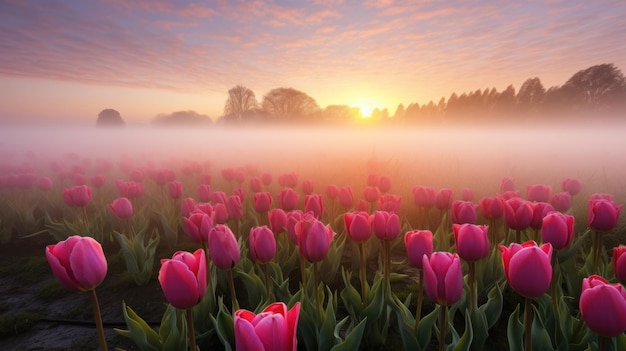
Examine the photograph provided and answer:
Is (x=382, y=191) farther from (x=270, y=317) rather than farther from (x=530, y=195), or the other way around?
(x=270, y=317)

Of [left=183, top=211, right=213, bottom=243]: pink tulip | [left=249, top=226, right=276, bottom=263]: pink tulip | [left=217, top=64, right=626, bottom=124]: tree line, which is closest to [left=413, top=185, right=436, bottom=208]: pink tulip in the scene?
[left=249, top=226, right=276, bottom=263]: pink tulip

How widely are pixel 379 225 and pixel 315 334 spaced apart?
1.05 metres

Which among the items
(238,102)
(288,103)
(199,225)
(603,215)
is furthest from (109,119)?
(603,215)

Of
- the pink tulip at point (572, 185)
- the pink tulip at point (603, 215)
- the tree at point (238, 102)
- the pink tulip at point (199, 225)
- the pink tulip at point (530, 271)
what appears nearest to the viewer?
the pink tulip at point (530, 271)

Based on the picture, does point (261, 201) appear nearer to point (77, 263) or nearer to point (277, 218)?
point (277, 218)

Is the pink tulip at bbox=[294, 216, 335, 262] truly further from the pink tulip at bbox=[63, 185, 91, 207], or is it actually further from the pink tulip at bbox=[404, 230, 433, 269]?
the pink tulip at bbox=[63, 185, 91, 207]

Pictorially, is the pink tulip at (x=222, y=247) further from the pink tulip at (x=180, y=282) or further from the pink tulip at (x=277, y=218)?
the pink tulip at (x=277, y=218)

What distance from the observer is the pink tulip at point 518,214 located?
303 centimetres

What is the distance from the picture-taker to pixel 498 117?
125 feet

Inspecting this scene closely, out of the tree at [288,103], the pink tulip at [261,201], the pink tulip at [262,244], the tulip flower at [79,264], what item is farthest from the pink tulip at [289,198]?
the tree at [288,103]

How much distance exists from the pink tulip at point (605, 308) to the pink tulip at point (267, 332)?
140cm

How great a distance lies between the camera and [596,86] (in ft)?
95.5

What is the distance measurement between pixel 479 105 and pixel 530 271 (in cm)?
4512

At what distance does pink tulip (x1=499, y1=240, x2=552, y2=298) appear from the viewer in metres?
1.65
